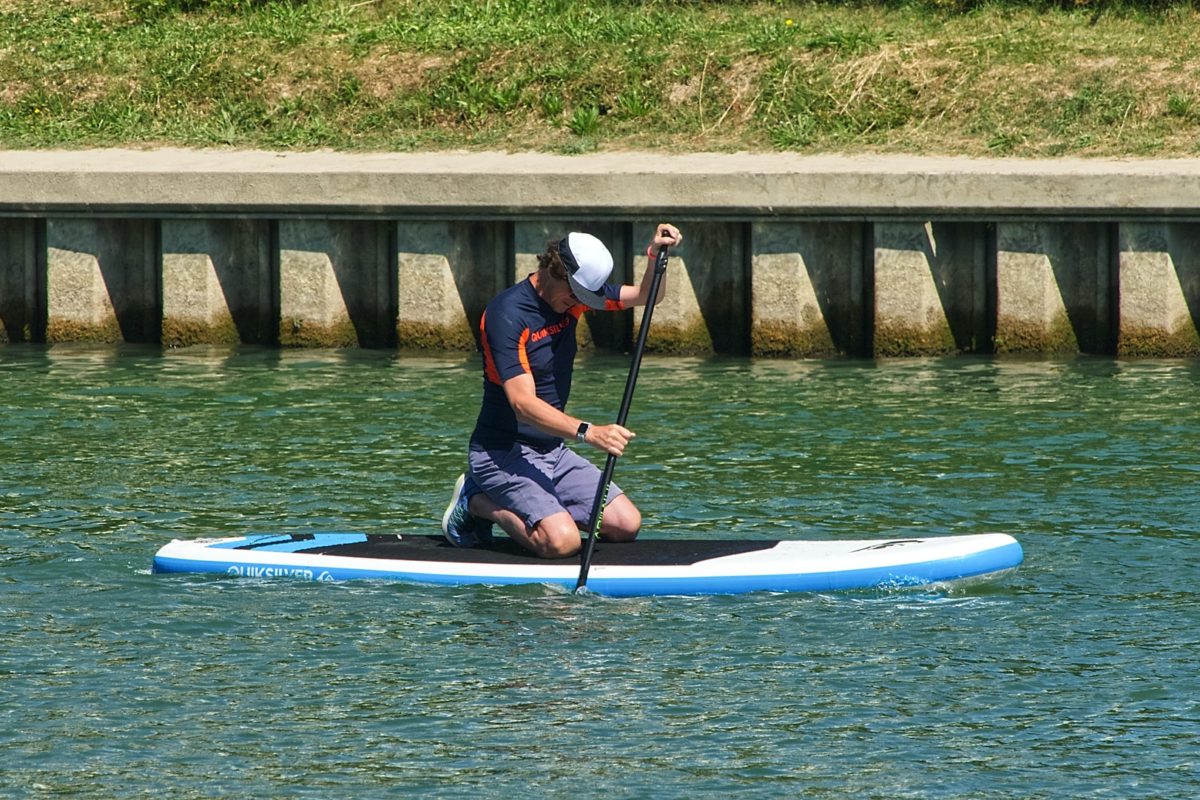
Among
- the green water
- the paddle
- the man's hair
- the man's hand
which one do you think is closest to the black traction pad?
the paddle

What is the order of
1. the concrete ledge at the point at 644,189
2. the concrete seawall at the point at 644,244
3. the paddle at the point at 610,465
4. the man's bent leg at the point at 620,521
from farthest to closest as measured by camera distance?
the concrete seawall at the point at 644,244, the concrete ledge at the point at 644,189, the man's bent leg at the point at 620,521, the paddle at the point at 610,465

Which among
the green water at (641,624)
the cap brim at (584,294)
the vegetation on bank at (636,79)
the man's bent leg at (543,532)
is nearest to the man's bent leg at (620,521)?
the man's bent leg at (543,532)

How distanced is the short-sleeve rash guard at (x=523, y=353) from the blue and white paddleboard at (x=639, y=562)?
557 millimetres

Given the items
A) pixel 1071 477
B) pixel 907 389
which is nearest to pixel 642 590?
pixel 1071 477

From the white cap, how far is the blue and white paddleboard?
3.93ft

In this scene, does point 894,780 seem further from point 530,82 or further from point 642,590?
point 530,82

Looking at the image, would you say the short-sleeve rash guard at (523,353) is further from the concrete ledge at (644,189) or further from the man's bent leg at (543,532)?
the concrete ledge at (644,189)

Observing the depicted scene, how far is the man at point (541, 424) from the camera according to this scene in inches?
356

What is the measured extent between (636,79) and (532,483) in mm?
9536

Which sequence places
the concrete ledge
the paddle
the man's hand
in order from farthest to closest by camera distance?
the concrete ledge, the paddle, the man's hand

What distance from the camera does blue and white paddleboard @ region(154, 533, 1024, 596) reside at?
911 centimetres

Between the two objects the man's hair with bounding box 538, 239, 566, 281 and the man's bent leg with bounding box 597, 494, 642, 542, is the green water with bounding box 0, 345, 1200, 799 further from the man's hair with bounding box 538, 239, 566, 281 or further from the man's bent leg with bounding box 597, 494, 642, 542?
the man's hair with bounding box 538, 239, 566, 281

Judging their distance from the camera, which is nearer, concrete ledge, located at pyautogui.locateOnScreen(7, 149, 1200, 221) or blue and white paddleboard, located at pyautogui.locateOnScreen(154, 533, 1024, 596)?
blue and white paddleboard, located at pyautogui.locateOnScreen(154, 533, 1024, 596)

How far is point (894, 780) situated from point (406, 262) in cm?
974
